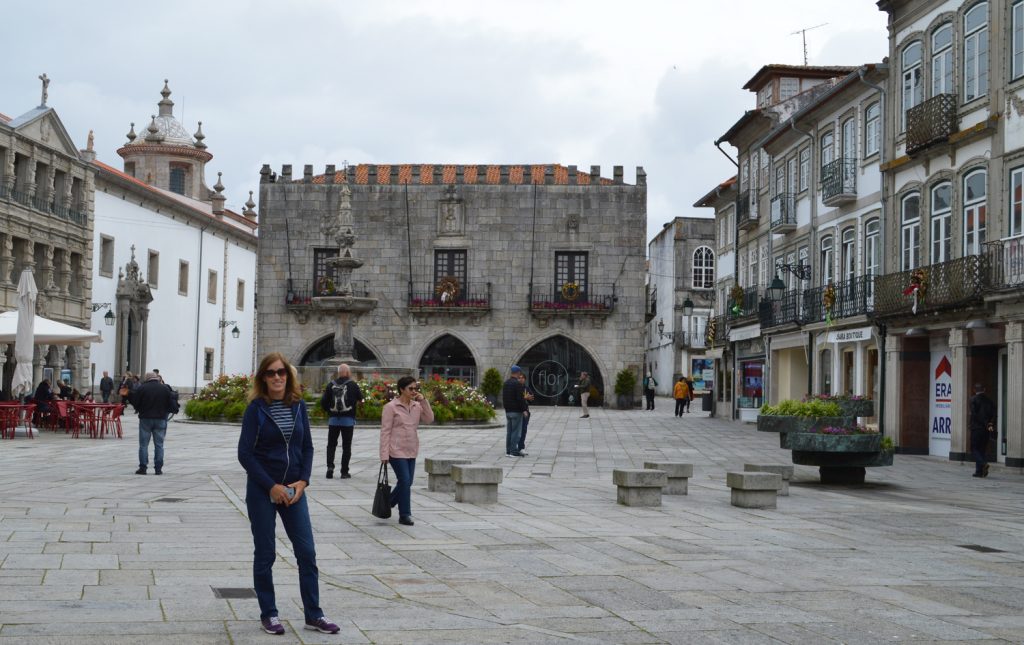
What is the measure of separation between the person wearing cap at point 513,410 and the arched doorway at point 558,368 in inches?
1082

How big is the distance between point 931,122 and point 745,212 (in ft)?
50.5

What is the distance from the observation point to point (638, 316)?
47.8 metres

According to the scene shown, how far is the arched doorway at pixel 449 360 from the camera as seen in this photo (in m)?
48.4

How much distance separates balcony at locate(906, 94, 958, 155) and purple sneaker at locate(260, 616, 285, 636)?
19142 mm

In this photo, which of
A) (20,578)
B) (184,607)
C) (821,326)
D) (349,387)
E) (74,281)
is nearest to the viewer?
(184,607)

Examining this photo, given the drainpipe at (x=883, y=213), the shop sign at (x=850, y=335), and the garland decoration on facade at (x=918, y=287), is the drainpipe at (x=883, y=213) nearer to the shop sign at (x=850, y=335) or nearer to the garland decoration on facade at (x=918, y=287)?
the shop sign at (x=850, y=335)

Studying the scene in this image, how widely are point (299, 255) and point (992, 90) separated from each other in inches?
1279

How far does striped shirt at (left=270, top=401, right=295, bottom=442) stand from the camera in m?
6.42

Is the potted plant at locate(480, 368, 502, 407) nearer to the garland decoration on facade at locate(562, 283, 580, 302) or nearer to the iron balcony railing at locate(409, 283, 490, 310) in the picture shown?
the iron balcony railing at locate(409, 283, 490, 310)

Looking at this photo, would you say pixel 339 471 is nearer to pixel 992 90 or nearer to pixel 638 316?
pixel 992 90

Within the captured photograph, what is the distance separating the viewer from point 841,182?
2808 cm

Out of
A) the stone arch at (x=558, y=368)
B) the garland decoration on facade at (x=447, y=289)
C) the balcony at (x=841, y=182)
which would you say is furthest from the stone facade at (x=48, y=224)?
the balcony at (x=841, y=182)

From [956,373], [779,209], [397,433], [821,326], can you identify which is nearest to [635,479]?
[397,433]

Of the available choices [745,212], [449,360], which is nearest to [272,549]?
[745,212]
